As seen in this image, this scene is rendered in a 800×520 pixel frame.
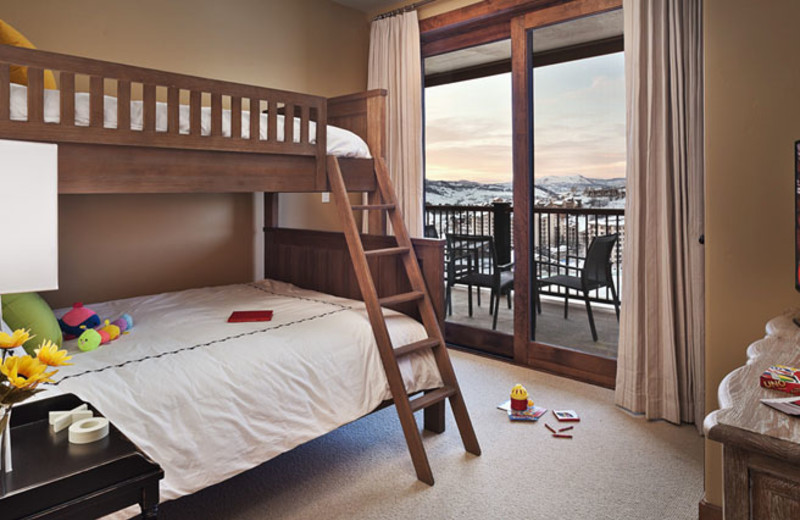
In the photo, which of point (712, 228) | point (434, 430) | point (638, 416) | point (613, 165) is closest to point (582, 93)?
point (613, 165)

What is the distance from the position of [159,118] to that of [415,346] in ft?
4.58

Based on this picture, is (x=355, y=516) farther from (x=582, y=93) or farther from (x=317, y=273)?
(x=582, y=93)

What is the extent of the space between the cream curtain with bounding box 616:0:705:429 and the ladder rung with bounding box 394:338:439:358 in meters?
1.16

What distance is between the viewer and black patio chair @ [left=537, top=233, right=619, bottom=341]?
3363 millimetres

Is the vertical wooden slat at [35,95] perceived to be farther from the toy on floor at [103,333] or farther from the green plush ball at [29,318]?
the toy on floor at [103,333]

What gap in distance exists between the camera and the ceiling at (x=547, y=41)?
316 cm

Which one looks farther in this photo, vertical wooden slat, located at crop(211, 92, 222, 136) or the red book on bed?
the red book on bed

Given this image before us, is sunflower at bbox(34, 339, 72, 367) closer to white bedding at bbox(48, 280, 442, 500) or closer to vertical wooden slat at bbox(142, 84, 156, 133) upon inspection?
white bedding at bbox(48, 280, 442, 500)

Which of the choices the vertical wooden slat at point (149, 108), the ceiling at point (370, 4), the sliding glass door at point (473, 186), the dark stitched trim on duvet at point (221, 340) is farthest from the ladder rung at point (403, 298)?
the ceiling at point (370, 4)

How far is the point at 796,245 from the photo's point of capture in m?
1.69

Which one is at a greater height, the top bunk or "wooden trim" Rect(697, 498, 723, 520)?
A: the top bunk

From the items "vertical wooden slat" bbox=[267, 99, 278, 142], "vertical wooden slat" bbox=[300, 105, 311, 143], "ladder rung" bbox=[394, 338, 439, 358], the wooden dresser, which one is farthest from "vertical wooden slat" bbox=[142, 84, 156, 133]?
the wooden dresser

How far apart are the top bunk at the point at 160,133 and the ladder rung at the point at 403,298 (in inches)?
24.1

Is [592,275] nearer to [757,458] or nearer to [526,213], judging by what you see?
[526,213]
